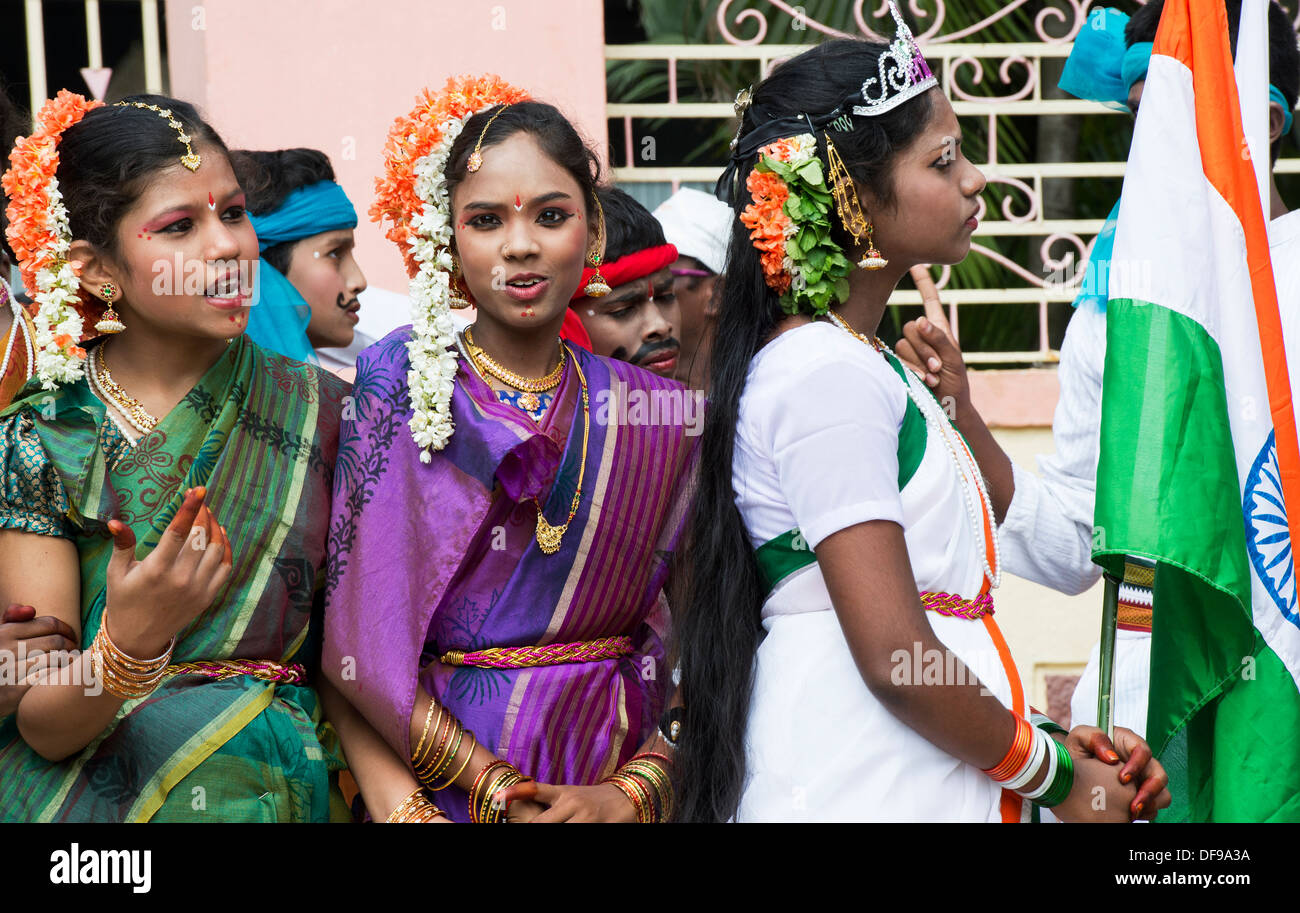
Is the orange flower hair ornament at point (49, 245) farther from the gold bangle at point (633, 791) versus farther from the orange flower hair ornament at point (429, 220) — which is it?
the gold bangle at point (633, 791)

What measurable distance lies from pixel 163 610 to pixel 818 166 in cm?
140

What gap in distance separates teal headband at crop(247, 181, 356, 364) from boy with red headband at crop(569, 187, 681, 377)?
826mm

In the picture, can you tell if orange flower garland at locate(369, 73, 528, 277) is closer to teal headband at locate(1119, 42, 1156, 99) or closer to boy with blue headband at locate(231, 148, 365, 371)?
boy with blue headband at locate(231, 148, 365, 371)

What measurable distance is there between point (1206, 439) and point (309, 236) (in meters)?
2.85

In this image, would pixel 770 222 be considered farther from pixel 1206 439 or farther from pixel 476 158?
pixel 1206 439

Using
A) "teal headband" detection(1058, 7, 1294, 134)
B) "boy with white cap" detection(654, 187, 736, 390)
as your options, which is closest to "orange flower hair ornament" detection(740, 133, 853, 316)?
"teal headband" detection(1058, 7, 1294, 134)

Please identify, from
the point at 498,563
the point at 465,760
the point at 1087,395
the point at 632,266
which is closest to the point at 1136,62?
the point at 1087,395

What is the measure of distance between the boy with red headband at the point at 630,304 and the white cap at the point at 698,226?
477 mm

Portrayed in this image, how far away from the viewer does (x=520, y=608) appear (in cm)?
288

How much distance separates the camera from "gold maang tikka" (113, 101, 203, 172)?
9.53 feet

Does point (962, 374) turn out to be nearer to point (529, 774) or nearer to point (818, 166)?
point (818, 166)

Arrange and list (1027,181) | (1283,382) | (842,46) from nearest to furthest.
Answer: (842,46) → (1283,382) → (1027,181)
